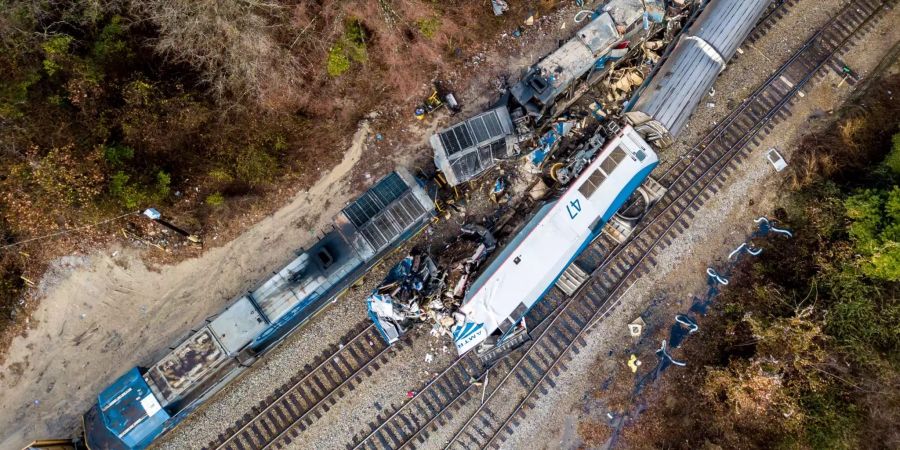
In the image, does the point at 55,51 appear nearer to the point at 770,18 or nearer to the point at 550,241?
the point at 550,241

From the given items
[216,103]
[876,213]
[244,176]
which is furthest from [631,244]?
[216,103]

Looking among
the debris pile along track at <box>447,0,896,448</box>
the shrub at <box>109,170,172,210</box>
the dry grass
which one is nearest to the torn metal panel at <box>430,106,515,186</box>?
the debris pile along track at <box>447,0,896,448</box>

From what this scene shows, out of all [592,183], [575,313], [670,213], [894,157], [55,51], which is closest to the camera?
[55,51]

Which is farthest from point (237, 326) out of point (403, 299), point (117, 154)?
point (117, 154)

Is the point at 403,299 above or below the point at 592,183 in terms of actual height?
above

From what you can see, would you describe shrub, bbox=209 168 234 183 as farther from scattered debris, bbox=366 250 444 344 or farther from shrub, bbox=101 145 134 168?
scattered debris, bbox=366 250 444 344

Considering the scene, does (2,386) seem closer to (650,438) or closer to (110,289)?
(110,289)
